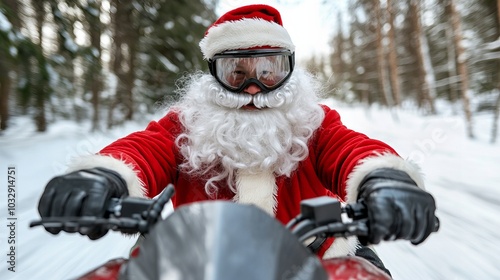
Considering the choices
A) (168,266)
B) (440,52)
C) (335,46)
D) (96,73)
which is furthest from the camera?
(335,46)

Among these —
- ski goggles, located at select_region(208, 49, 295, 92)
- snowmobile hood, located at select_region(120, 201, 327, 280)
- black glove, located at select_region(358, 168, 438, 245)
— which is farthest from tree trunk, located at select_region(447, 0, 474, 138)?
snowmobile hood, located at select_region(120, 201, 327, 280)

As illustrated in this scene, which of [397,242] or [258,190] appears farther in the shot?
[397,242]

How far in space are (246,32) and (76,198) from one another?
48.4 inches

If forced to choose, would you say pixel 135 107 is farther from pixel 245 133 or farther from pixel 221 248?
pixel 221 248

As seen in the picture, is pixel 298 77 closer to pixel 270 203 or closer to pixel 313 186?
pixel 313 186

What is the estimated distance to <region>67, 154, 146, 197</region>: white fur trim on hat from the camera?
1.28 m

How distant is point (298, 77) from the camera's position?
6.76ft

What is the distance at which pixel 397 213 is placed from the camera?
1.01 m

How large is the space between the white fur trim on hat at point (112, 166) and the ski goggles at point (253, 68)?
71 centimetres

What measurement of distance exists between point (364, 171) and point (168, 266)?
0.85 meters

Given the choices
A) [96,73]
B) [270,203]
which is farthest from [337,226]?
[96,73]

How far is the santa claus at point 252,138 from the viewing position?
1696 mm

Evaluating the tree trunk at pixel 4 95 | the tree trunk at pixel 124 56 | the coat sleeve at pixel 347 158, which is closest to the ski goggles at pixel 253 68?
the coat sleeve at pixel 347 158

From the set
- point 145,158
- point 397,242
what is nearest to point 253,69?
point 145,158
